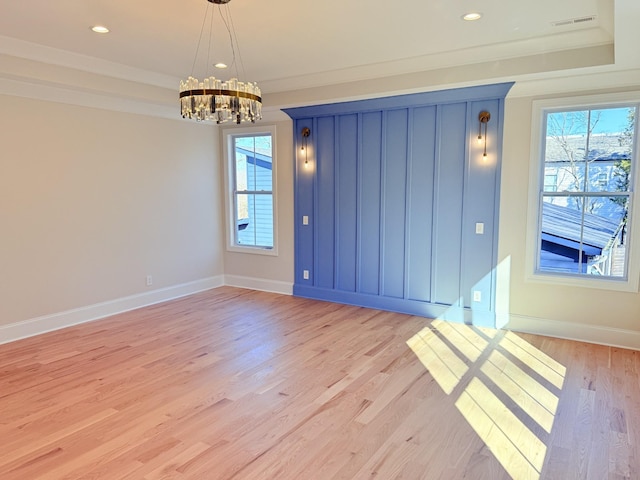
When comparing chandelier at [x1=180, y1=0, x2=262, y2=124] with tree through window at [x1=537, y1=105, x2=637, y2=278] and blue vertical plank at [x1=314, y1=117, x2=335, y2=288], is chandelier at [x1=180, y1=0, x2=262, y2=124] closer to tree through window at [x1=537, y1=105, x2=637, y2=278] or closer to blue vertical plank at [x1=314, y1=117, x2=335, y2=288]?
blue vertical plank at [x1=314, y1=117, x2=335, y2=288]

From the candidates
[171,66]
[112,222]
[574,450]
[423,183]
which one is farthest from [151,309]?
[574,450]

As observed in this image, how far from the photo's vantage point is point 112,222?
512 centimetres

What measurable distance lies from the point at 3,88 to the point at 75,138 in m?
0.77

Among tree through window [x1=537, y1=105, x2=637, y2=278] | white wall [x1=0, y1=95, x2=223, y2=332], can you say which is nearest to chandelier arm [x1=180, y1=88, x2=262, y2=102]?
white wall [x1=0, y1=95, x2=223, y2=332]

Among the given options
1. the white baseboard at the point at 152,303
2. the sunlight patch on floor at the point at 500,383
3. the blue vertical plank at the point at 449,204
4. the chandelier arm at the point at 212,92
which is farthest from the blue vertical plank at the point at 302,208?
the chandelier arm at the point at 212,92

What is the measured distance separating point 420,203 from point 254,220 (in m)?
2.62

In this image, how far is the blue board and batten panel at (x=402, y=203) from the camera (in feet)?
15.2

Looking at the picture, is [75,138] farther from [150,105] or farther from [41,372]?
[41,372]

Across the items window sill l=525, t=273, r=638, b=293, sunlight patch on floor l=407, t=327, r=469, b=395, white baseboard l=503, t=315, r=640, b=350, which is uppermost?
window sill l=525, t=273, r=638, b=293

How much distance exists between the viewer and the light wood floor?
239 cm

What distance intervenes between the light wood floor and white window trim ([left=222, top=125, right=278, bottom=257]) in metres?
1.83

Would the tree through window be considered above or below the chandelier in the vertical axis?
below

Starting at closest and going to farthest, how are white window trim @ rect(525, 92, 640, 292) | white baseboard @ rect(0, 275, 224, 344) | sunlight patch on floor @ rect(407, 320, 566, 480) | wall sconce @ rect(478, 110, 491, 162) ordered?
sunlight patch on floor @ rect(407, 320, 566, 480)
white window trim @ rect(525, 92, 640, 292)
white baseboard @ rect(0, 275, 224, 344)
wall sconce @ rect(478, 110, 491, 162)

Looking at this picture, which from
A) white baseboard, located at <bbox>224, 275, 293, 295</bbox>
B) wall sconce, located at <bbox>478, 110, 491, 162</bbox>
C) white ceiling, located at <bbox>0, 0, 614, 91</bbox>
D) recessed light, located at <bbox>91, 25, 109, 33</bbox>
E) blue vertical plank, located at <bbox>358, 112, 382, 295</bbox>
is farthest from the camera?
white baseboard, located at <bbox>224, 275, 293, 295</bbox>
